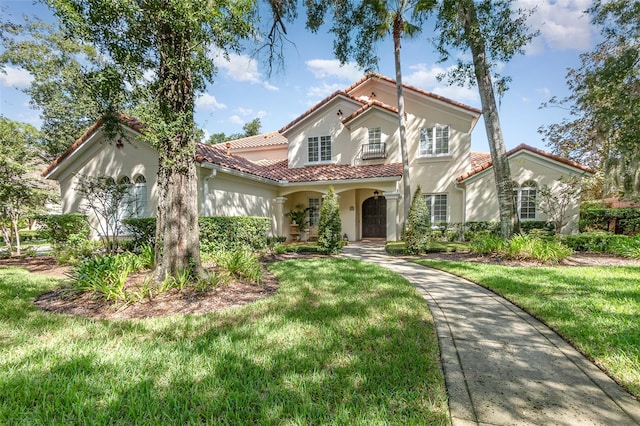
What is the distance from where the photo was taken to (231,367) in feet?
8.64

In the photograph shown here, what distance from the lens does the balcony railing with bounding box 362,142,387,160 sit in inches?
606

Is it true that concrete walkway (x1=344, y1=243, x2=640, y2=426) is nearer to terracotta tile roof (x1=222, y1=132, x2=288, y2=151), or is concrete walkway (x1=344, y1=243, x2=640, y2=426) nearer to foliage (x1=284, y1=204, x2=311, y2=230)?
foliage (x1=284, y1=204, x2=311, y2=230)

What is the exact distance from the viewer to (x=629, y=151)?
11625 mm

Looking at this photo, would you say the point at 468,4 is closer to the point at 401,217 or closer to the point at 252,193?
the point at 401,217

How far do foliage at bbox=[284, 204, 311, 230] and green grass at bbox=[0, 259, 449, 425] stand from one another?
Answer: 1134cm

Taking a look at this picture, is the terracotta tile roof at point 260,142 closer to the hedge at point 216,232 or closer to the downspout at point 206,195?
the downspout at point 206,195

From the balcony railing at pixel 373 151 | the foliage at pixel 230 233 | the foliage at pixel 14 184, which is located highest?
the balcony railing at pixel 373 151

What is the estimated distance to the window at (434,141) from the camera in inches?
589

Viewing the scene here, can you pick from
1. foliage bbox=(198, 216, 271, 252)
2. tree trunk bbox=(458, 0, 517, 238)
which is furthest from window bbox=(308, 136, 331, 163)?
tree trunk bbox=(458, 0, 517, 238)

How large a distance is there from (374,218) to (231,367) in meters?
14.7

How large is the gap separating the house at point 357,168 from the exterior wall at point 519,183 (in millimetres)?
45

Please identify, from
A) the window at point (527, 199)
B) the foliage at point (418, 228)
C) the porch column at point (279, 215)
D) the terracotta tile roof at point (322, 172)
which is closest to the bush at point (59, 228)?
the terracotta tile roof at point (322, 172)

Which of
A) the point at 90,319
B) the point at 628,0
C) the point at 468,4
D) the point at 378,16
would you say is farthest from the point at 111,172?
the point at 628,0

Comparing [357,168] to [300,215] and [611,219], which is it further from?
[611,219]
